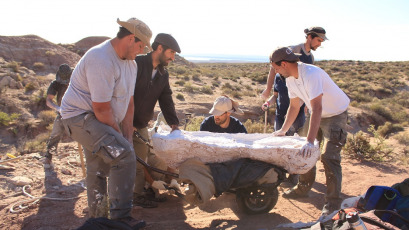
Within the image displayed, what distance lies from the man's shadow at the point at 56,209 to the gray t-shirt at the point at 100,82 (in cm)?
140

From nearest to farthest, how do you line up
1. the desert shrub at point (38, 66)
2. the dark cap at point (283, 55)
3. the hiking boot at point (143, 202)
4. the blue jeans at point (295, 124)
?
the dark cap at point (283, 55) < the hiking boot at point (143, 202) < the blue jeans at point (295, 124) < the desert shrub at point (38, 66)

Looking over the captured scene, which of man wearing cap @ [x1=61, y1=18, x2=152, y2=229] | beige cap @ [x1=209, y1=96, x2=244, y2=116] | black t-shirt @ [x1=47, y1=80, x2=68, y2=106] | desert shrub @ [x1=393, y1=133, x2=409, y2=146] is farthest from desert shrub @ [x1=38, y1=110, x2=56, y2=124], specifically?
desert shrub @ [x1=393, y1=133, x2=409, y2=146]

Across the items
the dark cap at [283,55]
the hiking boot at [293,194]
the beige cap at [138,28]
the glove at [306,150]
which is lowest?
the hiking boot at [293,194]

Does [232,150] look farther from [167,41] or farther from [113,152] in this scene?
[167,41]

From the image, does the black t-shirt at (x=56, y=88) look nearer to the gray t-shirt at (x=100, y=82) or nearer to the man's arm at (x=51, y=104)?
the man's arm at (x=51, y=104)

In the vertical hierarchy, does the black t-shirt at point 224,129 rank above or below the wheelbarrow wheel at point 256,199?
above

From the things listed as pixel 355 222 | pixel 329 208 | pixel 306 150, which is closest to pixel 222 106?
pixel 306 150

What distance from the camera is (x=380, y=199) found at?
2893 mm

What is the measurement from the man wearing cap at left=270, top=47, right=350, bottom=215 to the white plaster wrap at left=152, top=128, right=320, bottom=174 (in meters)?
0.12

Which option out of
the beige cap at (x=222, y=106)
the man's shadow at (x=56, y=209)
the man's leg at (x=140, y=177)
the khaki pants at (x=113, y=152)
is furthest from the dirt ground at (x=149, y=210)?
the beige cap at (x=222, y=106)

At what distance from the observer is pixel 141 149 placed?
4055mm

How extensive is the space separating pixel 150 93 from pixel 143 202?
1.35 metres

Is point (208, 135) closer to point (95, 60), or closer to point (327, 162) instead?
point (327, 162)

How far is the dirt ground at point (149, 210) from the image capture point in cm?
352
